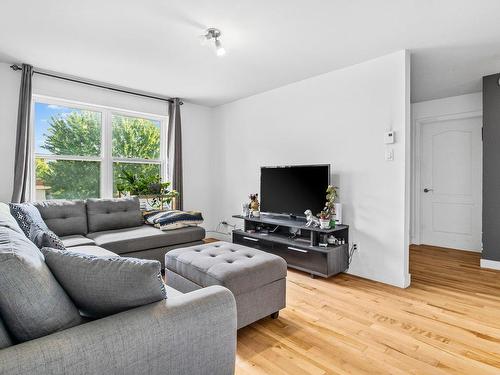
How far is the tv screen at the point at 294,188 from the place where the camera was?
338 cm

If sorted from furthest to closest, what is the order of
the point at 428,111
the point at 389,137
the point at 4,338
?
1. the point at 428,111
2. the point at 389,137
3. the point at 4,338

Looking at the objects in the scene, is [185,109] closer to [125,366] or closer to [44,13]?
[44,13]

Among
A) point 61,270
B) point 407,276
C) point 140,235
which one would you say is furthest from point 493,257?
point 61,270

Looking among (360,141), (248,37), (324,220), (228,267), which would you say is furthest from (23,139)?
(360,141)

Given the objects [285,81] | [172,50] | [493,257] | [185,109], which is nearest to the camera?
[172,50]

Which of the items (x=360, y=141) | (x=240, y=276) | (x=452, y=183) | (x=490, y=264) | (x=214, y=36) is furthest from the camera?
(x=452, y=183)

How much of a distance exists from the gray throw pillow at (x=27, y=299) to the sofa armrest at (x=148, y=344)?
6 centimetres

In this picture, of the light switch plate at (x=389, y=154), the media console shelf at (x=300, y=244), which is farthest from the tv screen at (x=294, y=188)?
the light switch plate at (x=389, y=154)

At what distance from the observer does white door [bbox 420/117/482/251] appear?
432cm

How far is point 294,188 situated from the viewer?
12.0 feet

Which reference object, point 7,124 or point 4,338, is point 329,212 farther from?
point 7,124

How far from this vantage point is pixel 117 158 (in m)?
4.23

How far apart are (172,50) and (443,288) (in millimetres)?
3531

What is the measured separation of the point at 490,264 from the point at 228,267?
3399 mm
